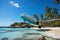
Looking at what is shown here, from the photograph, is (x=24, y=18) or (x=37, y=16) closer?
(x=24, y=18)

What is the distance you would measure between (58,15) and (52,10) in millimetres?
4933

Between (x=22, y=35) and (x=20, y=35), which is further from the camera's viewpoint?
(x=20, y=35)

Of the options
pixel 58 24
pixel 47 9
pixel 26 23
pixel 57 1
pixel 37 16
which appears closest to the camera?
pixel 58 24

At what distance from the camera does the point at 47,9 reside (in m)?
56.2

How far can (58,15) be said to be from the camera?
52.5 meters

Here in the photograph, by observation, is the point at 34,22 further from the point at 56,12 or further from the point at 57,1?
the point at 57,1

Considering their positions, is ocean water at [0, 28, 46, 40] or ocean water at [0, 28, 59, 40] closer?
ocean water at [0, 28, 59, 40]

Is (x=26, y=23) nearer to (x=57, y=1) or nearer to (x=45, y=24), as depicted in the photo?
(x=45, y=24)

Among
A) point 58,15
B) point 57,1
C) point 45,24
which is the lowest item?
point 45,24

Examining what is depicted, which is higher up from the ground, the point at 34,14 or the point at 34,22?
the point at 34,14

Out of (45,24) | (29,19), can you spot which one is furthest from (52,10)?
(29,19)

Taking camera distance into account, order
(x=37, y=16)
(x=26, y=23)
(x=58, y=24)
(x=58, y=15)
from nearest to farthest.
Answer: (x=58, y=24) < (x=58, y=15) < (x=26, y=23) < (x=37, y=16)

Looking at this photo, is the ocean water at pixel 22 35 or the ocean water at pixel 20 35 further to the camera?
the ocean water at pixel 20 35

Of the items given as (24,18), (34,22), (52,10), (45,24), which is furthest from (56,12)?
(24,18)
